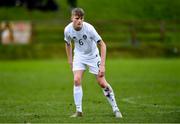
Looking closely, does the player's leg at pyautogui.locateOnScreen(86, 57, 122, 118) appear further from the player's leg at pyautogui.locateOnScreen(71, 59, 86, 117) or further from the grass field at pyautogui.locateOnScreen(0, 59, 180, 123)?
the grass field at pyautogui.locateOnScreen(0, 59, 180, 123)

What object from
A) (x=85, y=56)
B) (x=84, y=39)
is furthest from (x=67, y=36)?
(x=85, y=56)

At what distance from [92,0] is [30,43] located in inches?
1233

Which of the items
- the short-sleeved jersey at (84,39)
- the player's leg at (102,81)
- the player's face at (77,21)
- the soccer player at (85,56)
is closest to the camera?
the player's face at (77,21)

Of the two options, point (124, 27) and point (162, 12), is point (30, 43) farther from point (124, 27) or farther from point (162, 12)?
point (162, 12)

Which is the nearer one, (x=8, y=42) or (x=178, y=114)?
(x=178, y=114)

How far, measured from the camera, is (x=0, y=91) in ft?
71.3

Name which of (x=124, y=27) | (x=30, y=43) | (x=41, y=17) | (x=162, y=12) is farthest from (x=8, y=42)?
(x=162, y=12)

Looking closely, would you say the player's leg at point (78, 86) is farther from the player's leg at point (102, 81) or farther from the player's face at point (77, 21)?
the player's face at point (77, 21)

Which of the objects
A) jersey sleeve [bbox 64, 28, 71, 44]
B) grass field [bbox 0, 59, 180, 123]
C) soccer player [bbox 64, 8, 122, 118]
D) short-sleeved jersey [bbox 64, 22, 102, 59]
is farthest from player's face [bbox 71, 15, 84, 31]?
grass field [bbox 0, 59, 180, 123]

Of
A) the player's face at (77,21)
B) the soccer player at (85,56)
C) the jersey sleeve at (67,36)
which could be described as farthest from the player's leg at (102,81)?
the player's face at (77,21)

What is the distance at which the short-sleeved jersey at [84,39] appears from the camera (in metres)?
14.5

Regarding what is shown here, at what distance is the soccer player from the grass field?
1.30 ft

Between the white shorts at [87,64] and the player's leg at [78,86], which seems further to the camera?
the white shorts at [87,64]

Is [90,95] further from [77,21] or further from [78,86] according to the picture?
[77,21]
